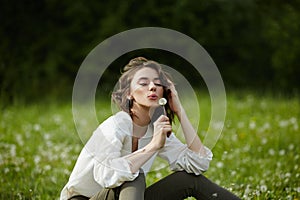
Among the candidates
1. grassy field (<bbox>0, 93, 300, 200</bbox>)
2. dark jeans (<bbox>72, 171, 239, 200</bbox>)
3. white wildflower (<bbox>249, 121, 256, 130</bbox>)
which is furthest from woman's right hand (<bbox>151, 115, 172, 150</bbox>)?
white wildflower (<bbox>249, 121, 256, 130</bbox>)

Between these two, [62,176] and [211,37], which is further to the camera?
[211,37]

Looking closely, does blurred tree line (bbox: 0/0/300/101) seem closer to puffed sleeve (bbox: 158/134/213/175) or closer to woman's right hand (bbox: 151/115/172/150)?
puffed sleeve (bbox: 158/134/213/175)

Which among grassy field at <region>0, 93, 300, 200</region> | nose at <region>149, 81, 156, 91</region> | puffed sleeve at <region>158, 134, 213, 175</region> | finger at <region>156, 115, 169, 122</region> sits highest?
nose at <region>149, 81, 156, 91</region>

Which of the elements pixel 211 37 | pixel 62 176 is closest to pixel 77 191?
pixel 62 176

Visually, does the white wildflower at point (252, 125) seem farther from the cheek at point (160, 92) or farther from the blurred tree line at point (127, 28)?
the cheek at point (160, 92)

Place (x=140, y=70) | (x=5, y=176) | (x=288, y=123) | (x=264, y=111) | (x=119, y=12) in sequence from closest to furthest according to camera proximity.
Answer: (x=140, y=70) < (x=5, y=176) < (x=288, y=123) < (x=264, y=111) < (x=119, y=12)

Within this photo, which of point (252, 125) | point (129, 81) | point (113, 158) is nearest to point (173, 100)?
point (129, 81)

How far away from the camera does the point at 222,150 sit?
4.64 meters

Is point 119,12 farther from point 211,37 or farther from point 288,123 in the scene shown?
point 288,123

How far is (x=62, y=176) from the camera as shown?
156 inches

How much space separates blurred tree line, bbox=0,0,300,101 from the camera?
8055 millimetres

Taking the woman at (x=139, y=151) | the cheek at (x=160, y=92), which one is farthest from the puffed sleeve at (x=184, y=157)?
the cheek at (x=160, y=92)

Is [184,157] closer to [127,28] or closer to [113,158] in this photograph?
[113,158]

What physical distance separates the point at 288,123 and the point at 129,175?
355cm
